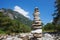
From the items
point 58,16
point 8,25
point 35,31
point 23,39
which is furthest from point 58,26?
point 35,31

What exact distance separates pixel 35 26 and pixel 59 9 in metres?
26.2

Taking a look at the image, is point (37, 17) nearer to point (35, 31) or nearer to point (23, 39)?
point (35, 31)

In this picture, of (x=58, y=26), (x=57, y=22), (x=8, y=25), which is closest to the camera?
(x=58, y=26)

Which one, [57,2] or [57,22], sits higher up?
[57,2]

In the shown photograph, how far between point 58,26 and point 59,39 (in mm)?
16737

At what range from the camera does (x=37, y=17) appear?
8336mm

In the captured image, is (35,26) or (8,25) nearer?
(35,26)

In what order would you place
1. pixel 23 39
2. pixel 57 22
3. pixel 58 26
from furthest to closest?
pixel 57 22 < pixel 58 26 < pixel 23 39

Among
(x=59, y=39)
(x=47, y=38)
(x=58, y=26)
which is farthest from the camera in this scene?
(x=58, y=26)

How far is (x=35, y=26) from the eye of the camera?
8.36 m

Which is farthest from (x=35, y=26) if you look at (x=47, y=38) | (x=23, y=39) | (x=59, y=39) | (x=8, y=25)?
(x=8, y=25)

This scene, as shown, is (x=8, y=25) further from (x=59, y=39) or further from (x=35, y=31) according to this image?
(x=35, y=31)

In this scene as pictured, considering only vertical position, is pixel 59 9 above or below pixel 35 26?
above

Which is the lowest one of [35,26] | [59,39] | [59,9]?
Answer: [59,39]
